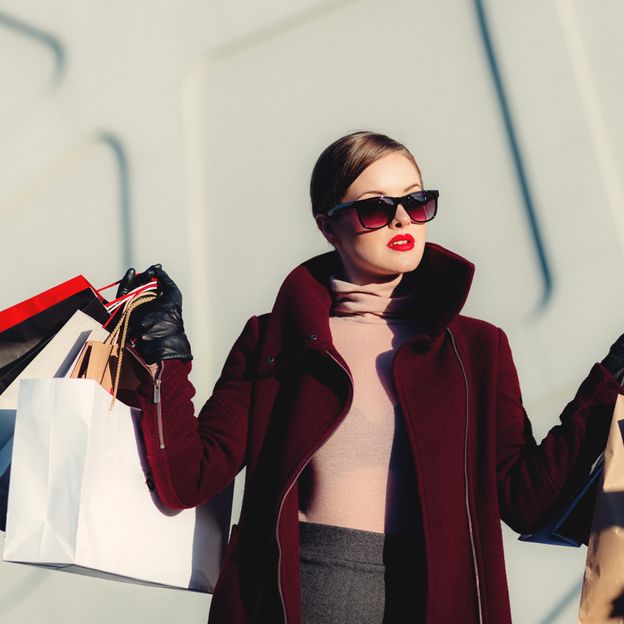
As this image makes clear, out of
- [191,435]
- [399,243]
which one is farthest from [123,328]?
[399,243]

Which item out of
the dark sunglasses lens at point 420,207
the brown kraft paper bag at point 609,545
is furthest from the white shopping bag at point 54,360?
the brown kraft paper bag at point 609,545

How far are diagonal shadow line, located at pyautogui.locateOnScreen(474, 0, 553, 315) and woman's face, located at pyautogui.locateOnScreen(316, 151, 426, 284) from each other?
2.13 feet


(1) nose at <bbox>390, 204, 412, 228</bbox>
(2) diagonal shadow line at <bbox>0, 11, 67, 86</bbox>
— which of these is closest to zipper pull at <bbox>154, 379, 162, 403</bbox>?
(1) nose at <bbox>390, 204, 412, 228</bbox>

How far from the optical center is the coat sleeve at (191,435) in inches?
43.3

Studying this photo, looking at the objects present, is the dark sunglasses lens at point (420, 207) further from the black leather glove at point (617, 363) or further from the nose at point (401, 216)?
the black leather glove at point (617, 363)

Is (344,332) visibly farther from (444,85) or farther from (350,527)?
(444,85)

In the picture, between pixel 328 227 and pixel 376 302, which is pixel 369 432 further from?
pixel 328 227

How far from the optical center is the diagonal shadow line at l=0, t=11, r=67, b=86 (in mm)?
2240

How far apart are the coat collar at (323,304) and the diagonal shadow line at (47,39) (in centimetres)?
124

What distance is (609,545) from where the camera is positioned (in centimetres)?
100

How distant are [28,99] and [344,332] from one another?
1.42 m

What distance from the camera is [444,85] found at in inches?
76.2

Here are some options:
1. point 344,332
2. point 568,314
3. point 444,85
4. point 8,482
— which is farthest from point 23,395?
point 444,85

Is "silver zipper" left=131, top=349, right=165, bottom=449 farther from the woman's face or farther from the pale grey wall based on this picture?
the pale grey wall
